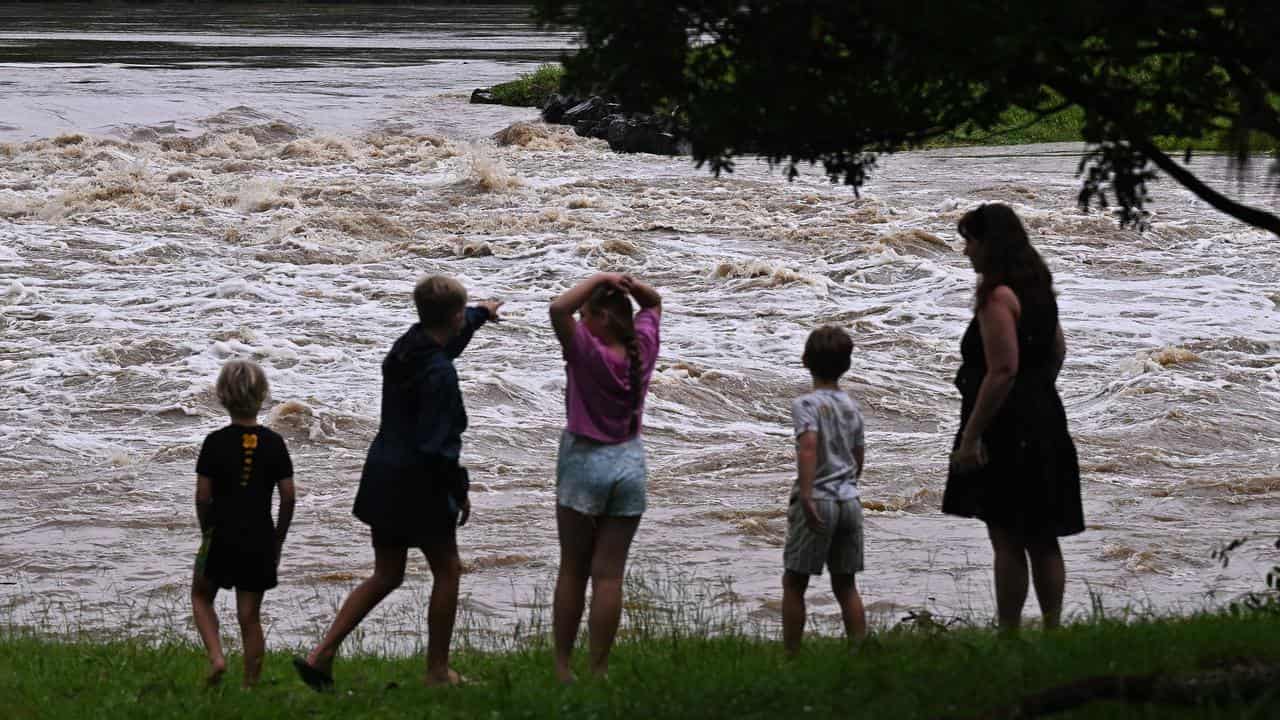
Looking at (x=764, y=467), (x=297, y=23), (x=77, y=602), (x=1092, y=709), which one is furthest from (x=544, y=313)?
(x=297, y=23)

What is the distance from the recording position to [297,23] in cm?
9750

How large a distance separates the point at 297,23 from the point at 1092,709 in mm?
97500

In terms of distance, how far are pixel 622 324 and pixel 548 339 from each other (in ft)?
43.9

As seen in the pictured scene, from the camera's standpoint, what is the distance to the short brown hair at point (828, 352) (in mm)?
6164

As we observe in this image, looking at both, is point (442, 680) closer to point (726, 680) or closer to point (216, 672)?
point (216, 672)

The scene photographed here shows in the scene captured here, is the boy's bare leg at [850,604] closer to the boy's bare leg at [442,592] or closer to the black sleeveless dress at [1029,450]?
the black sleeveless dress at [1029,450]

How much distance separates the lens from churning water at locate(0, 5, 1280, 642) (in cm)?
1126

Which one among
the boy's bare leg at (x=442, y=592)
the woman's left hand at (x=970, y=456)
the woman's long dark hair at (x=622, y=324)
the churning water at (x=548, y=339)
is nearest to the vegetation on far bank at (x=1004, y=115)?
the churning water at (x=548, y=339)

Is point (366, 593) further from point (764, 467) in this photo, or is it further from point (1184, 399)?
point (1184, 399)

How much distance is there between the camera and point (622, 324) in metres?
5.97

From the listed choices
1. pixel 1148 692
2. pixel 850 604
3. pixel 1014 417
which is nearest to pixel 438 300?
pixel 850 604

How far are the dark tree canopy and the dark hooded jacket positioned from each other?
1.26m

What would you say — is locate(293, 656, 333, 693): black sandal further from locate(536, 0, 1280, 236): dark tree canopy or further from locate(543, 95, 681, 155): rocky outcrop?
locate(543, 95, 681, 155): rocky outcrop

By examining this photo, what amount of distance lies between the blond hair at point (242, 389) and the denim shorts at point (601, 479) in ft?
4.01
